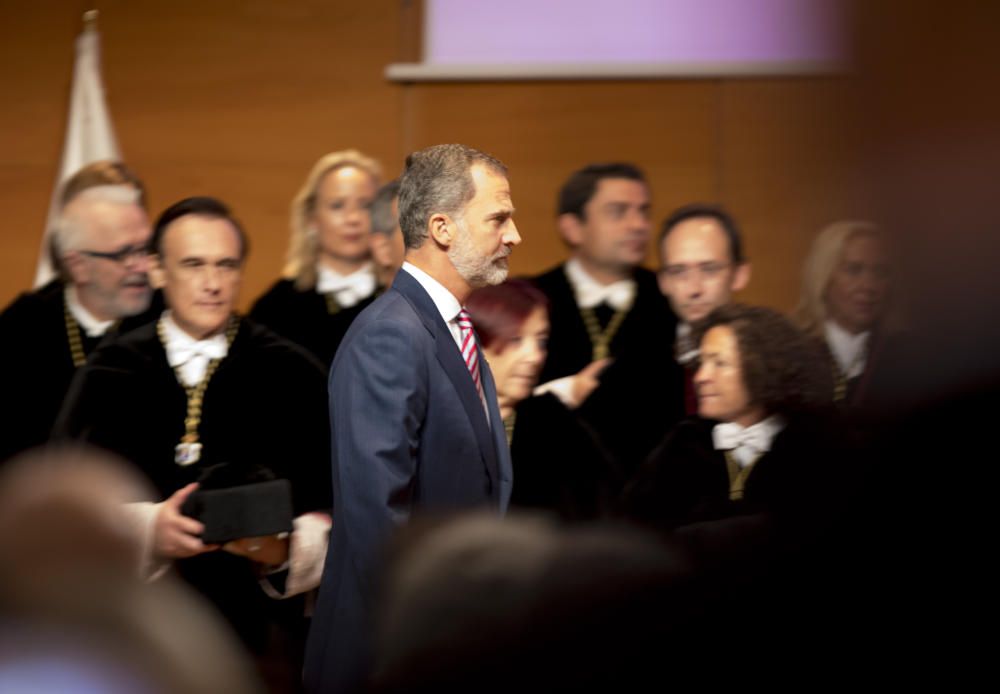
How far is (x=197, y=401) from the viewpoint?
127 inches

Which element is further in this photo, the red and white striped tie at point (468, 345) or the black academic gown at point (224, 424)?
the black academic gown at point (224, 424)

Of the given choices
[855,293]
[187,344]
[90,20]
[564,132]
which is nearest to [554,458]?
[187,344]

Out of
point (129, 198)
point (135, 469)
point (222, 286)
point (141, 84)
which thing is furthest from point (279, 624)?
point (141, 84)

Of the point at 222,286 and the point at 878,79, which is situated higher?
the point at 878,79

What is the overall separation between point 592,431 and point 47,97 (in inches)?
132

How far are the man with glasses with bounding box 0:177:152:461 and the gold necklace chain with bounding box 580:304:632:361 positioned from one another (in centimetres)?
132

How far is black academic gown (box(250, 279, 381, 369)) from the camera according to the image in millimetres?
3990

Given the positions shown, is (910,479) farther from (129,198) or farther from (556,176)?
(556,176)

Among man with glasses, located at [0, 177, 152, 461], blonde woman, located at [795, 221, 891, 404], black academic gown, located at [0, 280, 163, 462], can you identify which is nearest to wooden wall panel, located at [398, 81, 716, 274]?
man with glasses, located at [0, 177, 152, 461]

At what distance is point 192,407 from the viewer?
3.21 meters

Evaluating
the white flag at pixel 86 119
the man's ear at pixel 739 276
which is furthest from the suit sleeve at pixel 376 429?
the white flag at pixel 86 119

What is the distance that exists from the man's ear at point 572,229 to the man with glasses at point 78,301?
1.30 meters

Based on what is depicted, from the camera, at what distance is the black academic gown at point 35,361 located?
3549 millimetres

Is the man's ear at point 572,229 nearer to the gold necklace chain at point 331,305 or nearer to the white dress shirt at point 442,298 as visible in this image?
the gold necklace chain at point 331,305
